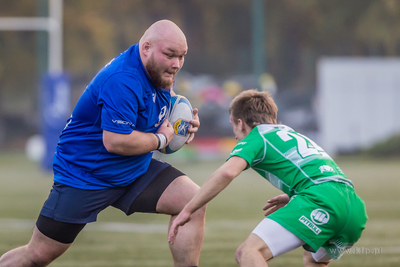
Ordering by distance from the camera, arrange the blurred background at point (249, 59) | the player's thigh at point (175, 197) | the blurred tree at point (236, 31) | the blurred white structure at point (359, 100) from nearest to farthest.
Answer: the player's thigh at point (175, 197) < the blurred background at point (249, 59) < the blurred white structure at point (359, 100) < the blurred tree at point (236, 31)

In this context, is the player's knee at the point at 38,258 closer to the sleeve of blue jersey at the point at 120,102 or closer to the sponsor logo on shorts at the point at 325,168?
the sleeve of blue jersey at the point at 120,102

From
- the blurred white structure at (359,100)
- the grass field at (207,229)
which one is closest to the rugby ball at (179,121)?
the grass field at (207,229)

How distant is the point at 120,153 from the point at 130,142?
123mm

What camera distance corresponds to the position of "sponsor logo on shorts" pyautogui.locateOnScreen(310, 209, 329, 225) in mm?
3295

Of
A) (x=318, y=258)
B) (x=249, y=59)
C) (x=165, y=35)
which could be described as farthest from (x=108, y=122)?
(x=249, y=59)

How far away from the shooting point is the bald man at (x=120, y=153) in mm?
3562

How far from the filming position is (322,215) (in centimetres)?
330

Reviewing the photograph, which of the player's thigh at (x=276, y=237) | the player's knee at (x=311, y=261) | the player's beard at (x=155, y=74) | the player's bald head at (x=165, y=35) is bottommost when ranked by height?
the player's knee at (x=311, y=261)

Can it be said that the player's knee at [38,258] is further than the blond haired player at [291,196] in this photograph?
Yes

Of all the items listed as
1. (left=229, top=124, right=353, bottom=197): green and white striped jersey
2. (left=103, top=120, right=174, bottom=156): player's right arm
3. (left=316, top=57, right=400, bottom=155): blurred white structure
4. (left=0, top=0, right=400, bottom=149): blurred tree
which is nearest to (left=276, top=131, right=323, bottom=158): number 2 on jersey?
(left=229, top=124, right=353, bottom=197): green and white striped jersey

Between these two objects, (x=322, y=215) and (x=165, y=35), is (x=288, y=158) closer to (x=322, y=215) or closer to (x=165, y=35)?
(x=322, y=215)

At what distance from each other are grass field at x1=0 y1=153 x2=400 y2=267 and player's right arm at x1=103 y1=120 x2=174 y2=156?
186cm

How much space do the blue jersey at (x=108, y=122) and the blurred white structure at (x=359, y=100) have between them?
1642 centimetres

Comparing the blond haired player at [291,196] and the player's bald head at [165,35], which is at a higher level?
the player's bald head at [165,35]
